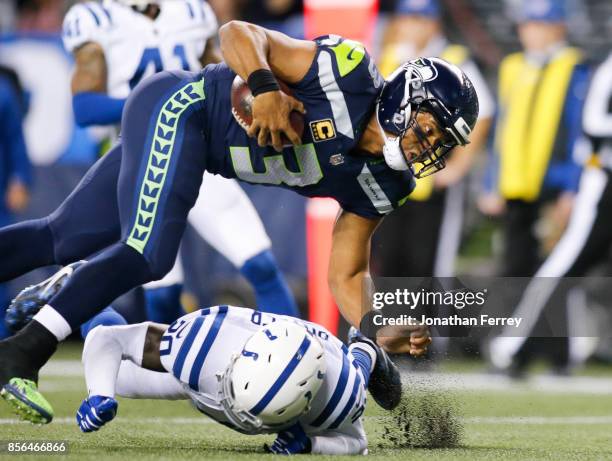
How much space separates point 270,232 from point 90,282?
4.27 metres

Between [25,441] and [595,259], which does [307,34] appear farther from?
[25,441]

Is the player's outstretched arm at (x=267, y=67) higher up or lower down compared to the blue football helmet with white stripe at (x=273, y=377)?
higher up

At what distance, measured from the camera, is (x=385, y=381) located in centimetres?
414

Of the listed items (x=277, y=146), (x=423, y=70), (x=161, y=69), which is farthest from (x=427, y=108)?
(x=161, y=69)

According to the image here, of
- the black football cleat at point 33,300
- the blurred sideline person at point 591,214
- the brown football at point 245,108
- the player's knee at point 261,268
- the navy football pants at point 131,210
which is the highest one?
the brown football at point 245,108

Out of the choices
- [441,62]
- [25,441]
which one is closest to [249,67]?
[441,62]

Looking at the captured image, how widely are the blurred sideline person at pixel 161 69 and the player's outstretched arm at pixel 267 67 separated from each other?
147 cm

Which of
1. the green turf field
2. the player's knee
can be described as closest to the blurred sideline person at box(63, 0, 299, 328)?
the player's knee

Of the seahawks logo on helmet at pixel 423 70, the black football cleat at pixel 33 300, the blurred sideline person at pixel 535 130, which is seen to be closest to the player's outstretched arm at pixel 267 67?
the seahawks logo on helmet at pixel 423 70

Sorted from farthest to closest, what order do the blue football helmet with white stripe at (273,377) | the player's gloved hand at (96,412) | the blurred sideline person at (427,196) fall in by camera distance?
the blurred sideline person at (427,196) < the player's gloved hand at (96,412) < the blue football helmet with white stripe at (273,377)

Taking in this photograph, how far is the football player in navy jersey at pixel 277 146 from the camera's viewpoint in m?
3.97

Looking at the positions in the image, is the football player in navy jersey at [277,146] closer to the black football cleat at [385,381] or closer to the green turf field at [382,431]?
the black football cleat at [385,381]

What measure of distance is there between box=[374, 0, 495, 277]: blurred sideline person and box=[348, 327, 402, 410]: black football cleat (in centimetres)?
369

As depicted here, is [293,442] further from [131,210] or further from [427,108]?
[427,108]
